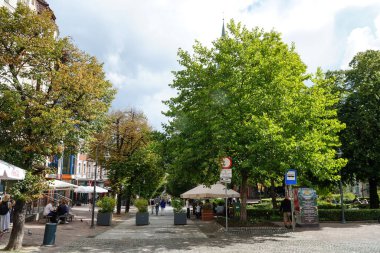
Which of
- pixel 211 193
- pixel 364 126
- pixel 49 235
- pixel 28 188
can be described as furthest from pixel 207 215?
pixel 28 188

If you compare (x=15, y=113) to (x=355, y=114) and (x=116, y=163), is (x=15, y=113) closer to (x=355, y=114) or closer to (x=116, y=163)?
(x=116, y=163)

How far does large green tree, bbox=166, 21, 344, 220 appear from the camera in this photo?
15.8m

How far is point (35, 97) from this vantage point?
482 inches

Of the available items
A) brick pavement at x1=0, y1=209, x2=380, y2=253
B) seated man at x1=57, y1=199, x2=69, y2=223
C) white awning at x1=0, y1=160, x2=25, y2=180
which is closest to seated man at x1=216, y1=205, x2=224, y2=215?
seated man at x1=57, y1=199, x2=69, y2=223

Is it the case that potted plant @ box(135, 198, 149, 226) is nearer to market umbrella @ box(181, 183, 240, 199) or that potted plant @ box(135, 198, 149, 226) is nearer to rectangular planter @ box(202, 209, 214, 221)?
market umbrella @ box(181, 183, 240, 199)

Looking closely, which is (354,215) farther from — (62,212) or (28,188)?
(28,188)

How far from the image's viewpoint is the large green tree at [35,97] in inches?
454

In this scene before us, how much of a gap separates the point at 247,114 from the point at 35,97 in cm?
937

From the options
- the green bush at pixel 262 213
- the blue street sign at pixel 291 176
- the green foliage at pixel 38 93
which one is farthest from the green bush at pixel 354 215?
the green foliage at pixel 38 93

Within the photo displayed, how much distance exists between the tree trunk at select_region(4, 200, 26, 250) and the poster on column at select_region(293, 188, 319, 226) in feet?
46.6

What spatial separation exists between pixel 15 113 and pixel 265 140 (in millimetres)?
9927

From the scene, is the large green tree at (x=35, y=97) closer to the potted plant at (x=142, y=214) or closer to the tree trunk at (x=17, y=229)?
the tree trunk at (x=17, y=229)

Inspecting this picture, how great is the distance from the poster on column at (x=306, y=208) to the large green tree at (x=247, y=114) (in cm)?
221

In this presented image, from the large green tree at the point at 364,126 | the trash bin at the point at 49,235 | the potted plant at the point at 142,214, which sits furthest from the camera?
the large green tree at the point at 364,126
